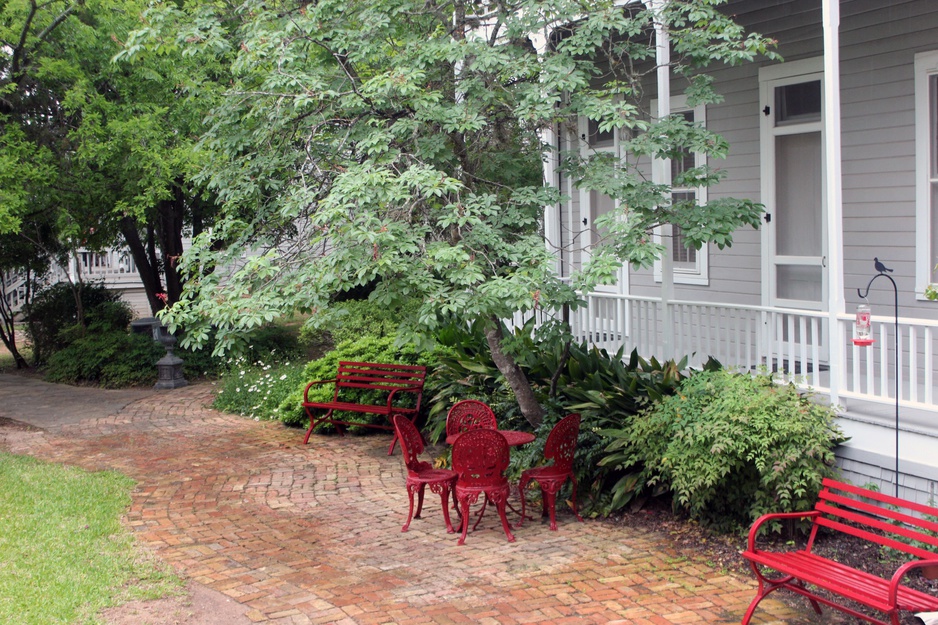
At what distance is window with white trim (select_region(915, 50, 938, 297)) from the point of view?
309 inches

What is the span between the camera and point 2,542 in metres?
7.05

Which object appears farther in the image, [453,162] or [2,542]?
[453,162]

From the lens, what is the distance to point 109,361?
16.6 meters

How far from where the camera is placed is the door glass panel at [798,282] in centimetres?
924

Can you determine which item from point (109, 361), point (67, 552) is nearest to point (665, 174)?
point (67, 552)

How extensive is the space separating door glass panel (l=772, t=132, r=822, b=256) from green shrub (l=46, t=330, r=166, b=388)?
1162cm

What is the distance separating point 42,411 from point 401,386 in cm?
656

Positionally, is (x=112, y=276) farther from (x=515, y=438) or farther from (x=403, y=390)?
(x=515, y=438)

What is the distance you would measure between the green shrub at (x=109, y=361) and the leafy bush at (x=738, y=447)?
1174 cm

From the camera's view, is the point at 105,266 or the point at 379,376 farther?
the point at 105,266

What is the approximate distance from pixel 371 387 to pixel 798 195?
18.0 ft

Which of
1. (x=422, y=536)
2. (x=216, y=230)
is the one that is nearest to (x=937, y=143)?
(x=422, y=536)

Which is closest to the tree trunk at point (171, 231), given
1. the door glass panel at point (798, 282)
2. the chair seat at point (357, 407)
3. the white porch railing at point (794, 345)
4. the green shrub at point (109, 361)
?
the green shrub at point (109, 361)

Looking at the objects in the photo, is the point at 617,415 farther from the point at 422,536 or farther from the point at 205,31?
the point at 205,31
